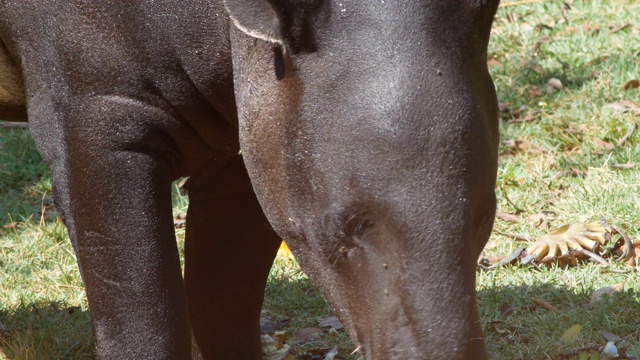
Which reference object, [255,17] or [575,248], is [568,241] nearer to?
[575,248]

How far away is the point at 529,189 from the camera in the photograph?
5617 mm

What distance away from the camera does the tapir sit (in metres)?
2.30

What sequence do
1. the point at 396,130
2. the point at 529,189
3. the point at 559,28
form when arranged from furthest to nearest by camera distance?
the point at 559,28, the point at 529,189, the point at 396,130

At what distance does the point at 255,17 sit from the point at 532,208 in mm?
3289

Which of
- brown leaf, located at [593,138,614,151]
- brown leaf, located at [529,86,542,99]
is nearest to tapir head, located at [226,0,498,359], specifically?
brown leaf, located at [593,138,614,151]

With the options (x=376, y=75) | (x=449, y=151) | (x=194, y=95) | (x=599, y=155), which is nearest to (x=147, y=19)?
(x=194, y=95)

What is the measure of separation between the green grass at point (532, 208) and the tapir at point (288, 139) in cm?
117

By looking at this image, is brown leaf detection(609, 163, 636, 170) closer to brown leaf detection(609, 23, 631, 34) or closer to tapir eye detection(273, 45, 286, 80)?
brown leaf detection(609, 23, 631, 34)

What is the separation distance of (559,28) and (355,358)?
14.0 ft

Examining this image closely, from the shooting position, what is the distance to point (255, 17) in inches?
95.4

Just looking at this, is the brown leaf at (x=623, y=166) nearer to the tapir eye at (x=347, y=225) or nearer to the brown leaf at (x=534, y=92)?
the brown leaf at (x=534, y=92)

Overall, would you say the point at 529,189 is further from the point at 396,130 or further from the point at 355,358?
the point at 396,130

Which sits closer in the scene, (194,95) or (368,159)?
(368,159)

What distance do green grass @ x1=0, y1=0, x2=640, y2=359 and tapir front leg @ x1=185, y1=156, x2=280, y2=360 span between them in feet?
1.71
